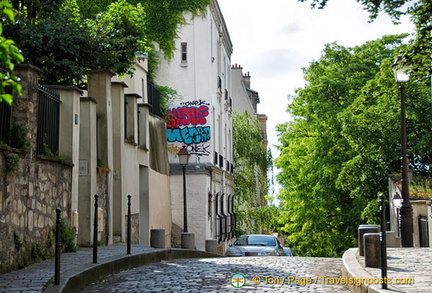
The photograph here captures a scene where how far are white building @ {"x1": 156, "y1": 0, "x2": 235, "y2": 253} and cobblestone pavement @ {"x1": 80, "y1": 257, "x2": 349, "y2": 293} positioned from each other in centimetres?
1877

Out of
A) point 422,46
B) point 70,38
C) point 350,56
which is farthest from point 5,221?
point 350,56

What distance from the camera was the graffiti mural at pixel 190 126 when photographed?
35688 mm

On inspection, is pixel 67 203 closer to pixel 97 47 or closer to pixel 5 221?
pixel 5 221

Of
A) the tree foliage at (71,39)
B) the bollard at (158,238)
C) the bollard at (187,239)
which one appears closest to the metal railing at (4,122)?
the tree foliage at (71,39)

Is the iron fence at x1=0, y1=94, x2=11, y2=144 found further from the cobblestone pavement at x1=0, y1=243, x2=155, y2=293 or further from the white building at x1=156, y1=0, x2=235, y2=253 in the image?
the white building at x1=156, y1=0, x2=235, y2=253

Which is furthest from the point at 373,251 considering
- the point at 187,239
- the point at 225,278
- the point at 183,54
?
the point at 183,54

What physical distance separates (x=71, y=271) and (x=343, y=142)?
90.7 ft

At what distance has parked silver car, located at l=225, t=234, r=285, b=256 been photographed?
68.9 feet

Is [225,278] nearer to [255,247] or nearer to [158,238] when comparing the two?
[158,238]

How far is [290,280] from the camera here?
11.2 meters

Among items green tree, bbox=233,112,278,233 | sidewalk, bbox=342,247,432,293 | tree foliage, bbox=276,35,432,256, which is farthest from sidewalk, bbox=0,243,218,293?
green tree, bbox=233,112,278,233

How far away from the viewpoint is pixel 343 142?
36.2 m

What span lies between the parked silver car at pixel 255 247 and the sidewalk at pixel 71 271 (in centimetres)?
591

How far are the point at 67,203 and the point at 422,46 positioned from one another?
26.0ft
